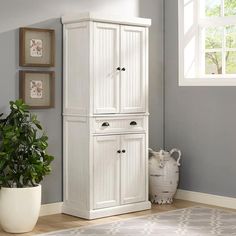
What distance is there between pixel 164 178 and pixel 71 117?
1.18m

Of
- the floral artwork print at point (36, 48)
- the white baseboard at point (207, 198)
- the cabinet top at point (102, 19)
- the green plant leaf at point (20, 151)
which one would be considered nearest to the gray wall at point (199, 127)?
the white baseboard at point (207, 198)

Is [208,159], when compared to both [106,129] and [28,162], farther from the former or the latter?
[28,162]

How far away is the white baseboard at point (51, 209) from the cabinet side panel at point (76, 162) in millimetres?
77

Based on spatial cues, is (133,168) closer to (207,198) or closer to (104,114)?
(104,114)

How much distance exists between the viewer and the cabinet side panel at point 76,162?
5355 mm

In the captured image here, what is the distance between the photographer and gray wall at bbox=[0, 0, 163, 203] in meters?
5.17

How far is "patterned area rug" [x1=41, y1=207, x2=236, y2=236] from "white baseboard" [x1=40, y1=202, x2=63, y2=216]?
0.62 meters

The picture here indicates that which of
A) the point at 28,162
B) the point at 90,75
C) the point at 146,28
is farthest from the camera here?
the point at 146,28

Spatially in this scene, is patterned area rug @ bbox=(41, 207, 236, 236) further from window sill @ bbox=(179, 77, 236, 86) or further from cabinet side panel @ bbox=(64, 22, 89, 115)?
window sill @ bbox=(179, 77, 236, 86)

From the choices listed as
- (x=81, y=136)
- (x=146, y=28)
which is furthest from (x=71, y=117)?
(x=146, y=28)

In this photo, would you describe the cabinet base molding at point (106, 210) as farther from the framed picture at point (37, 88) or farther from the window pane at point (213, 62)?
the window pane at point (213, 62)

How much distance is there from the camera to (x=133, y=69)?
18.6 feet

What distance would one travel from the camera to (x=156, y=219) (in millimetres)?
5320

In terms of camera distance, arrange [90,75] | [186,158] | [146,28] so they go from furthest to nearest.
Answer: [186,158]
[146,28]
[90,75]
